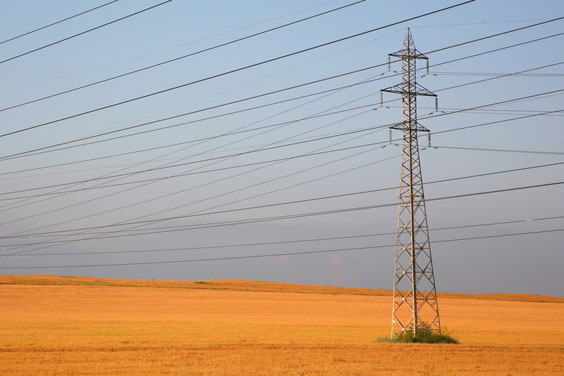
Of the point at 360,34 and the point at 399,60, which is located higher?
the point at 399,60

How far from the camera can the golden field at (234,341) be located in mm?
33531

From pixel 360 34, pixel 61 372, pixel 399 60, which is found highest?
pixel 399 60

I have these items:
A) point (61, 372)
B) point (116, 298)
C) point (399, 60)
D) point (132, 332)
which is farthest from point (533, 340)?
point (116, 298)

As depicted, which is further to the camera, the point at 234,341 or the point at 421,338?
the point at 234,341

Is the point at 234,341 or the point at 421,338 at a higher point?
the point at 421,338

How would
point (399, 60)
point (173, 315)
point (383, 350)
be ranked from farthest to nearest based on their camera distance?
point (173, 315) < point (399, 60) < point (383, 350)

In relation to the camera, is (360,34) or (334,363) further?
(334,363)

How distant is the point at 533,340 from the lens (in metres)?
53.3

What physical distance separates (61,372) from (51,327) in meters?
27.0

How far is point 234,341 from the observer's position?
152ft

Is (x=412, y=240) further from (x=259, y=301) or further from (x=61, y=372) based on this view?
(x=259, y=301)

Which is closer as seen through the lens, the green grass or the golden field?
the golden field

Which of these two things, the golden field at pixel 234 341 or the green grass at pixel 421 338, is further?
the green grass at pixel 421 338

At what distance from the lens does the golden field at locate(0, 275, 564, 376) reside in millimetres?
33531
